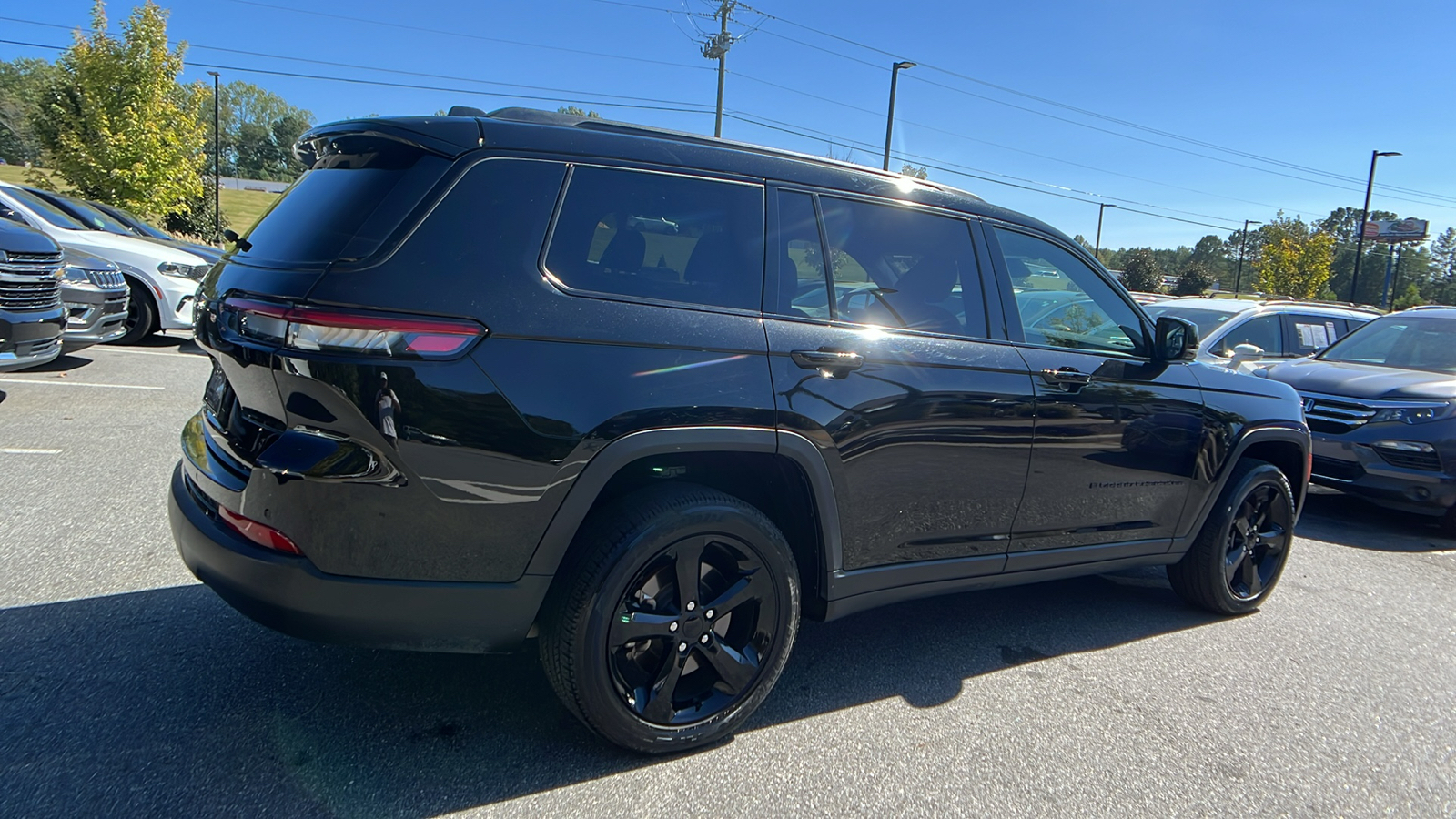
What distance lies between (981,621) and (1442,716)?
1.79 meters

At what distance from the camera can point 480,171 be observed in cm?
245

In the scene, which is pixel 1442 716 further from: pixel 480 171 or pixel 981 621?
pixel 480 171

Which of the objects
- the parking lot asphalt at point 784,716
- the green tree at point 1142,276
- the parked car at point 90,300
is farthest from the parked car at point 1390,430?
the green tree at point 1142,276

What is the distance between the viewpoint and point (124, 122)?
2103 cm

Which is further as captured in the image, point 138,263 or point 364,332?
point 138,263

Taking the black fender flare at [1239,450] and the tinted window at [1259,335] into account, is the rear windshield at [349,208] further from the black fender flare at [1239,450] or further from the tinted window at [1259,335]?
the tinted window at [1259,335]

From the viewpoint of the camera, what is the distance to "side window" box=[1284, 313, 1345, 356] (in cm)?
948

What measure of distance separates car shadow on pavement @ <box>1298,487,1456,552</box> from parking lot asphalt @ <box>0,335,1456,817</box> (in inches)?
73.4

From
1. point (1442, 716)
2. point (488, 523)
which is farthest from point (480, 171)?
point (1442, 716)

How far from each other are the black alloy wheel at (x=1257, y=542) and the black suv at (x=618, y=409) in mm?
1352

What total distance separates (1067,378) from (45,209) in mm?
11086

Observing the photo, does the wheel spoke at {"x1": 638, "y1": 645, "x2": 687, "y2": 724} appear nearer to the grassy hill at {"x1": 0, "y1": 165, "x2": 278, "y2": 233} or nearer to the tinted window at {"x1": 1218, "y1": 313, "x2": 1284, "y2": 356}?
the tinted window at {"x1": 1218, "y1": 313, "x2": 1284, "y2": 356}

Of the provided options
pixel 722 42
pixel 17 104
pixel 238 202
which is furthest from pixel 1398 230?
pixel 17 104

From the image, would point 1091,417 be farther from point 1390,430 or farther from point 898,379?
point 1390,430
